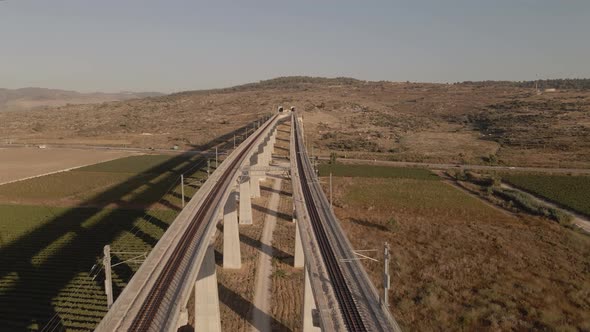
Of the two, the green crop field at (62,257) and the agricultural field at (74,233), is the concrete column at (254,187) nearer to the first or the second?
the agricultural field at (74,233)

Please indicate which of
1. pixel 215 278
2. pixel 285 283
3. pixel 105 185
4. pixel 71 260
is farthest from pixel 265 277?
pixel 105 185

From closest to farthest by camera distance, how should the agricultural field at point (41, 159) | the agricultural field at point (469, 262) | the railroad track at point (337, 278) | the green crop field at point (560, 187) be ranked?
the railroad track at point (337, 278), the agricultural field at point (469, 262), the green crop field at point (560, 187), the agricultural field at point (41, 159)

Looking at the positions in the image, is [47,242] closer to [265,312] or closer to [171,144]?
[265,312]

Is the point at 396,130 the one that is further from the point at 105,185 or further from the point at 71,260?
the point at 71,260

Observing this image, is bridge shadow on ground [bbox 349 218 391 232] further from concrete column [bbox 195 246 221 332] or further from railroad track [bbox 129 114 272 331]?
concrete column [bbox 195 246 221 332]

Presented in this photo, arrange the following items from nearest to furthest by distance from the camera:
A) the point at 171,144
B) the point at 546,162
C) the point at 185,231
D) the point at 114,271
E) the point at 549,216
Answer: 1. the point at 185,231
2. the point at 114,271
3. the point at 549,216
4. the point at 546,162
5. the point at 171,144

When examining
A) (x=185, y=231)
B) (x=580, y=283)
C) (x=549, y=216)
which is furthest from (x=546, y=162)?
(x=185, y=231)

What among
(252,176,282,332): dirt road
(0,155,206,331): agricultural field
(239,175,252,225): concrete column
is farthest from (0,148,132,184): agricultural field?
(252,176,282,332): dirt road

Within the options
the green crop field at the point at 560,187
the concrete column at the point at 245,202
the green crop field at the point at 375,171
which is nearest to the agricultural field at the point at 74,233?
the concrete column at the point at 245,202
